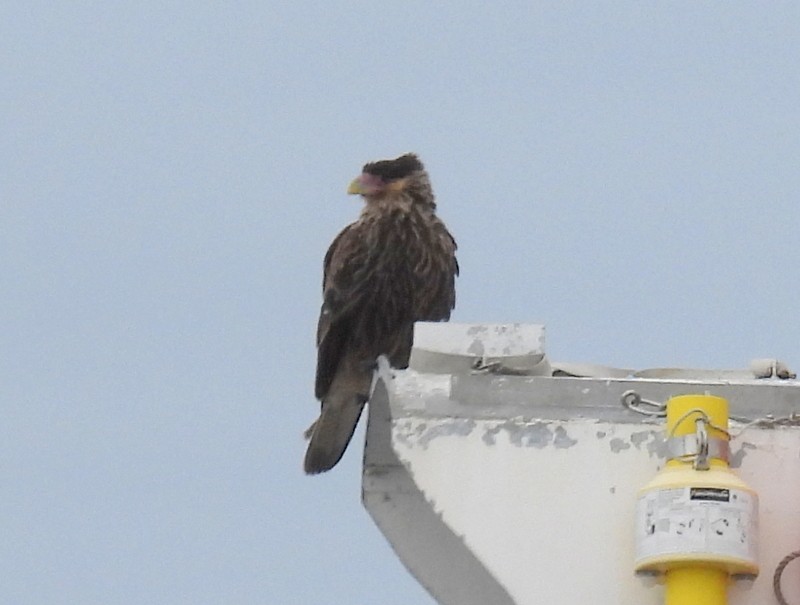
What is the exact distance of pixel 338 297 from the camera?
8805mm

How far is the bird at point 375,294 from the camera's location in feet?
28.6

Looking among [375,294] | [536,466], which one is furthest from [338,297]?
[536,466]

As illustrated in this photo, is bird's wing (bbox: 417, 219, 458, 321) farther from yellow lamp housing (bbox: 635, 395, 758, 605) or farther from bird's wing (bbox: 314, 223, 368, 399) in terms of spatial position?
yellow lamp housing (bbox: 635, 395, 758, 605)

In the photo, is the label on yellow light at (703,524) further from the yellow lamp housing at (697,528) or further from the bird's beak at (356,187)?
the bird's beak at (356,187)

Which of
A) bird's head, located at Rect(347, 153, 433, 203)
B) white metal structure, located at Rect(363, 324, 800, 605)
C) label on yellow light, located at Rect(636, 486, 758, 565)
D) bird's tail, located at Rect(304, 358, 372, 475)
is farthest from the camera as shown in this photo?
bird's head, located at Rect(347, 153, 433, 203)

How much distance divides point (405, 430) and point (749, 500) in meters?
0.72

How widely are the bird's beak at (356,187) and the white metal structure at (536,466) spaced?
5364 millimetres

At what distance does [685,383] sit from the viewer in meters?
3.62

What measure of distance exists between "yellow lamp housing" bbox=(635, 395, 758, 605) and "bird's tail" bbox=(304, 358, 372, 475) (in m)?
5.25

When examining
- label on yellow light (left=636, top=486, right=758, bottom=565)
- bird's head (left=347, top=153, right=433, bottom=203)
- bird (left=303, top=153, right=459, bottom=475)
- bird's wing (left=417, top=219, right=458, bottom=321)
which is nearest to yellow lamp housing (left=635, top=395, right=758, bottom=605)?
label on yellow light (left=636, top=486, right=758, bottom=565)

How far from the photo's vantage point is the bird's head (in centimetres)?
908

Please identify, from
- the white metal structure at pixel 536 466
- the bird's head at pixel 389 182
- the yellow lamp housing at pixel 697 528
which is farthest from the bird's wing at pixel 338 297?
the yellow lamp housing at pixel 697 528

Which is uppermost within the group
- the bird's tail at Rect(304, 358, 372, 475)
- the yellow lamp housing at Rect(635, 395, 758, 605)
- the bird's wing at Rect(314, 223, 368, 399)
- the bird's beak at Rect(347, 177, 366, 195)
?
the bird's beak at Rect(347, 177, 366, 195)

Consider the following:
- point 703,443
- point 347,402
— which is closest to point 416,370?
point 703,443
